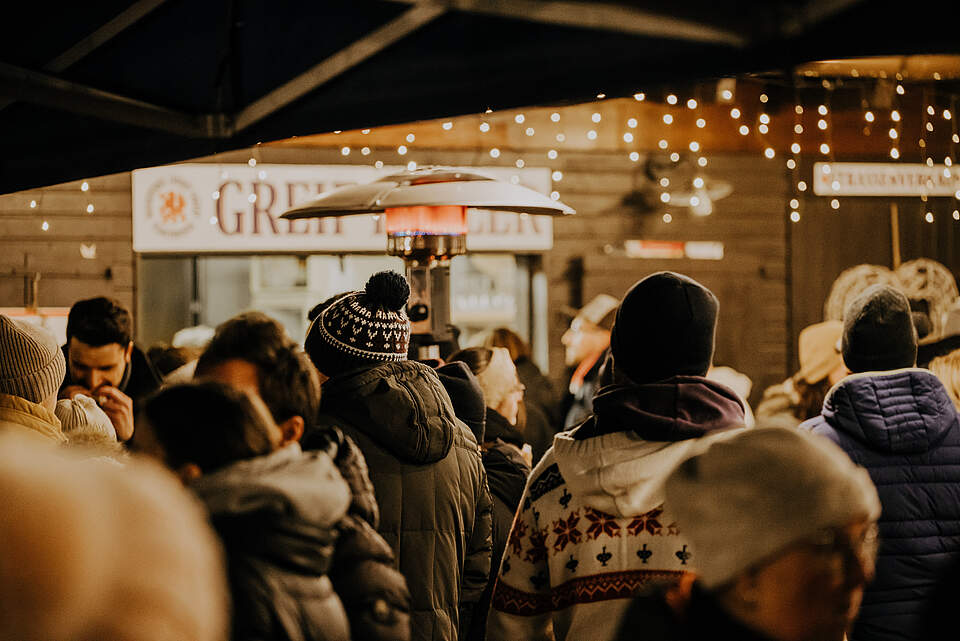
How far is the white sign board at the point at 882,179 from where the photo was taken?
1089cm

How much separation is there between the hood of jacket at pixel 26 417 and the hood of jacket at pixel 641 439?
4.65ft

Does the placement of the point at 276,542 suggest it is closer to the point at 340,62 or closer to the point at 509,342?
the point at 340,62

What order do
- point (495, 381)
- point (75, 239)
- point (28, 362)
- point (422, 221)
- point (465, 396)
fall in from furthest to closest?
1. point (75, 239)
2. point (422, 221)
3. point (495, 381)
4. point (465, 396)
5. point (28, 362)

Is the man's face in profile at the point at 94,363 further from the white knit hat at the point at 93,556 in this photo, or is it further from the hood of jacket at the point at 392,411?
the white knit hat at the point at 93,556

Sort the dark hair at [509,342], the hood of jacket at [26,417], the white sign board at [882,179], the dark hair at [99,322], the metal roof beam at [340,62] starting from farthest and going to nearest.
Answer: the white sign board at [882,179] → the dark hair at [509,342] → the dark hair at [99,322] → the hood of jacket at [26,417] → the metal roof beam at [340,62]

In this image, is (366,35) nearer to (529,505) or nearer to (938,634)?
(529,505)

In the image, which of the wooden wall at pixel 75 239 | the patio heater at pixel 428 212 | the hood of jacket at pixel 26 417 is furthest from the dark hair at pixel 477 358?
the wooden wall at pixel 75 239

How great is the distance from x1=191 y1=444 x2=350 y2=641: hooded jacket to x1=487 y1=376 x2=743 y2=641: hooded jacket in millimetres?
707

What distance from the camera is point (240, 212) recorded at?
9.56 metres

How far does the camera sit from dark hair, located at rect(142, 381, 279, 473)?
1.83 m

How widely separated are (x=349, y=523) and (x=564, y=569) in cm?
58

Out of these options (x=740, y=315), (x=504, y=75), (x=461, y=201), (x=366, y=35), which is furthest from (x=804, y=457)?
(x=740, y=315)

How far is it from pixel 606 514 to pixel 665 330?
45 cm

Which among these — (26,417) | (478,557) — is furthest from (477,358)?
(26,417)
